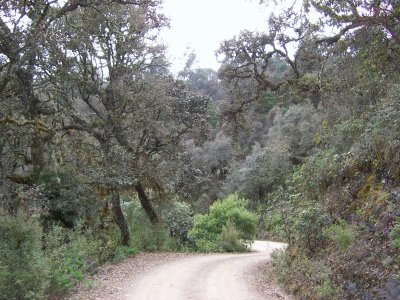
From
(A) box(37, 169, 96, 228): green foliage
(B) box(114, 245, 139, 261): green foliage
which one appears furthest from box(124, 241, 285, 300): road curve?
(A) box(37, 169, 96, 228): green foliage

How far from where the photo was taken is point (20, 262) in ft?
27.6

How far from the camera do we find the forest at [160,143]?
932cm

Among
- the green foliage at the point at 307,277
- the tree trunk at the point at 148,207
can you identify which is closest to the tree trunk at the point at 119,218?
the tree trunk at the point at 148,207

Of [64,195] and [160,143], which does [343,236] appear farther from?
[160,143]

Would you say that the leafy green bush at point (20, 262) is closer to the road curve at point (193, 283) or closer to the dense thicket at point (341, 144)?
the road curve at point (193, 283)

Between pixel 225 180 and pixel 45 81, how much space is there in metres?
32.3

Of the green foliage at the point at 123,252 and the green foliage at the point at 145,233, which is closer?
the green foliage at the point at 123,252

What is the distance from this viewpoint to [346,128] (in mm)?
15195

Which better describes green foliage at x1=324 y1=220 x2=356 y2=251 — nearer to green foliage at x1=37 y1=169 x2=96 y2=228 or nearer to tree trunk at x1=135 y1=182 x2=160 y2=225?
green foliage at x1=37 y1=169 x2=96 y2=228

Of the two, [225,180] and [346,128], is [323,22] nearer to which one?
[346,128]

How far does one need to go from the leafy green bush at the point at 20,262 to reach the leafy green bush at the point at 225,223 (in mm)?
16828

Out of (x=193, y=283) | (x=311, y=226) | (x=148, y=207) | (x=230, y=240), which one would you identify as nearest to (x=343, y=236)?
(x=311, y=226)

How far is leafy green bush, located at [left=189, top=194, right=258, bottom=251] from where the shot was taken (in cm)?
2553

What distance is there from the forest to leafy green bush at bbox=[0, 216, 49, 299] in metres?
0.03
